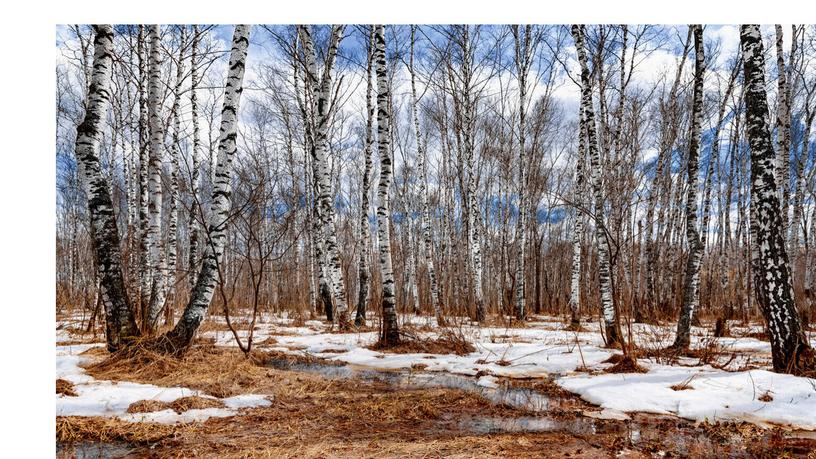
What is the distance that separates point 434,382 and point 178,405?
8.27 feet

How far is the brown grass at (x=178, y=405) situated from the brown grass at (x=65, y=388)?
1.86 feet

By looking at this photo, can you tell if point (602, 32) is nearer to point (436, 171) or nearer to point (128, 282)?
point (128, 282)

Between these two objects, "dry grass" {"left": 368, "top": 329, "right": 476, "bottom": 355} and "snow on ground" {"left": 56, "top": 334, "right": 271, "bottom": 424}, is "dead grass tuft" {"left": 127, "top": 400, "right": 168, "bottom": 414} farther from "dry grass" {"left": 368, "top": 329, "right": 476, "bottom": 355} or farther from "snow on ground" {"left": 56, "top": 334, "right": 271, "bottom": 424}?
"dry grass" {"left": 368, "top": 329, "right": 476, "bottom": 355}

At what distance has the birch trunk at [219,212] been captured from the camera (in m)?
4.76

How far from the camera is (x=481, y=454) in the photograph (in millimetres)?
2564

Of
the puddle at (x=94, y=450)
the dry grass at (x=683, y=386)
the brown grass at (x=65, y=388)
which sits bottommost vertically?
the dry grass at (x=683, y=386)

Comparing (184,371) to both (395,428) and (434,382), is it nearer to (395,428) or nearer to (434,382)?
(395,428)

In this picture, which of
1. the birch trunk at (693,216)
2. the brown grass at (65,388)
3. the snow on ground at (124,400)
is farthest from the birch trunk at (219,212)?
the birch trunk at (693,216)

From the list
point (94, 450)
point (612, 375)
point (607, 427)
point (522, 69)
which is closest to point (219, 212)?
point (94, 450)

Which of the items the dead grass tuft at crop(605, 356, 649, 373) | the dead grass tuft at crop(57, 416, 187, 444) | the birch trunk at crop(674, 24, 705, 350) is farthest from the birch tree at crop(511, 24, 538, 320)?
the dead grass tuft at crop(57, 416, 187, 444)

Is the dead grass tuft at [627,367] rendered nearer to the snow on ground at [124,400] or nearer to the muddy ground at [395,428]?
the muddy ground at [395,428]

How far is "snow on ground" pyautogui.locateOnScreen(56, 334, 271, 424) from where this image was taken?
3.13m

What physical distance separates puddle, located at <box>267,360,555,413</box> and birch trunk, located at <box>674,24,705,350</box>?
295 centimetres

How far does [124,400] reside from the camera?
3338mm
